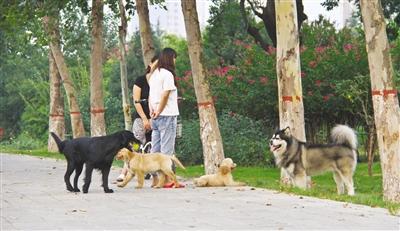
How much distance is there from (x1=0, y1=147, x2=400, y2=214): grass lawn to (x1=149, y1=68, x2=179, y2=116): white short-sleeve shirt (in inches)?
73.3

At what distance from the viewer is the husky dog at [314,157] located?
14.6 m

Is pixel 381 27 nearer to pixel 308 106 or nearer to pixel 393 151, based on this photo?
pixel 393 151

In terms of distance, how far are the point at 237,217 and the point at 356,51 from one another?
14.6 meters

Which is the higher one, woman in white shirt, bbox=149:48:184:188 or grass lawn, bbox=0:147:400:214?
woman in white shirt, bbox=149:48:184:188

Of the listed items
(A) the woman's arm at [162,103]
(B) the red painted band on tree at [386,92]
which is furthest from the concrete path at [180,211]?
(B) the red painted band on tree at [386,92]

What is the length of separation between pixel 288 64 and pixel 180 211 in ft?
14.1

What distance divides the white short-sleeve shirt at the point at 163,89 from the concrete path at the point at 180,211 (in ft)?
4.17

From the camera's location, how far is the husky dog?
1458 centimetres

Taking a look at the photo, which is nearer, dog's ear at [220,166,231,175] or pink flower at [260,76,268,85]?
dog's ear at [220,166,231,175]

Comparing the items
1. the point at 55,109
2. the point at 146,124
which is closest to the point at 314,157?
the point at 146,124

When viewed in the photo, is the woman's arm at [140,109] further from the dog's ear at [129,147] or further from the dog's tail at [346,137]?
the dog's tail at [346,137]

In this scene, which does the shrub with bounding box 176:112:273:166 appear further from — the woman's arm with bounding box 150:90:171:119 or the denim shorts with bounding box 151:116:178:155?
the woman's arm with bounding box 150:90:171:119

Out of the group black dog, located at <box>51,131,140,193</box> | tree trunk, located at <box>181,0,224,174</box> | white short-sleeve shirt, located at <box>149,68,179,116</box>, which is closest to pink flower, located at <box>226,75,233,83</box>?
tree trunk, located at <box>181,0,224,174</box>

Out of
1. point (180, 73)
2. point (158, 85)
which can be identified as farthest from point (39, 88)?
point (158, 85)
